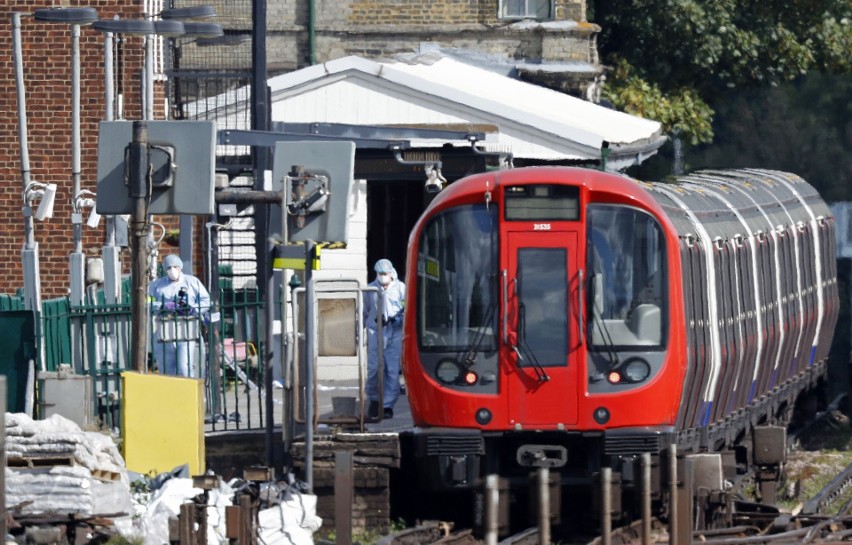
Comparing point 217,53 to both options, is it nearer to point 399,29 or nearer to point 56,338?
point 399,29

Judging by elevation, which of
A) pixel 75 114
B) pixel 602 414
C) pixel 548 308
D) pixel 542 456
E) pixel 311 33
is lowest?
pixel 542 456

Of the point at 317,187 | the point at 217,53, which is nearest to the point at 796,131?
the point at 217,53

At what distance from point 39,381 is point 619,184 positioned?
15.7 feet

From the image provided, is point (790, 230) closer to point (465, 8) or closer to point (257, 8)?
point (257, 8)

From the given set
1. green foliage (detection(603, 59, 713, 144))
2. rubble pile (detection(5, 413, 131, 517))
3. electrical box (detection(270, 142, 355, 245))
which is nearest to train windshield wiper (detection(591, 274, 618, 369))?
electrical box (detection(270, 142, 355, 245))

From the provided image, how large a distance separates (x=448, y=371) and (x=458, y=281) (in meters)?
0.64

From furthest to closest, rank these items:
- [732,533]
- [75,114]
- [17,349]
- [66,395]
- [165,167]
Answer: [75,114] → [17,349] → [66,395] → [732,533] → [165,167]

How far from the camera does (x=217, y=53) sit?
30.1m

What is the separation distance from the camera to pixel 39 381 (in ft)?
52.5

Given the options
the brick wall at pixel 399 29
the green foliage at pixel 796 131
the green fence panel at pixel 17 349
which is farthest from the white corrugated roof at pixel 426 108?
the green foliage at pixel 796 131

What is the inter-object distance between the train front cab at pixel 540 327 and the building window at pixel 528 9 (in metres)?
16.4

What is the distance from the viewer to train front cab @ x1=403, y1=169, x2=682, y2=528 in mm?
14359

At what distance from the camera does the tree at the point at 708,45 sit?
33969 millimetres

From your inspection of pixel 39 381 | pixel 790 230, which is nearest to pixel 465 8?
pixel 790 230
